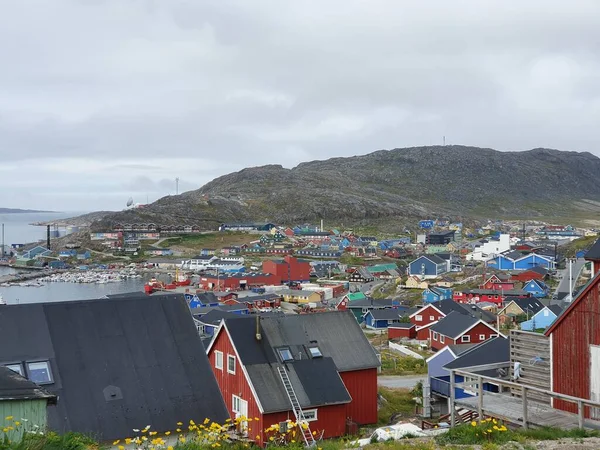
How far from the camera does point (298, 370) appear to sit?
16938 mm

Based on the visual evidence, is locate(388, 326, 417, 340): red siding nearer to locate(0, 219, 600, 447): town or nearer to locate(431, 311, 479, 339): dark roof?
locate(0, 219, 600, 447): town

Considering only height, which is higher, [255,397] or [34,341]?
[34,341]

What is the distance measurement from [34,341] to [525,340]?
9194 mm

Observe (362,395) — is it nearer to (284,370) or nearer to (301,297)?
(284,370)

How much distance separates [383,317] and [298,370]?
114 feet

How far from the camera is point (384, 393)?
22.3 metres

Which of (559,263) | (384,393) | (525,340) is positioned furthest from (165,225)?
(525,340)

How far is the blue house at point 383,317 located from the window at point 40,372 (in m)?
39.8

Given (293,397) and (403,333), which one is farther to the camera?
(403,333)

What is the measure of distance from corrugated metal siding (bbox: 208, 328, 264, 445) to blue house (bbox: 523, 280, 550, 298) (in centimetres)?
4613

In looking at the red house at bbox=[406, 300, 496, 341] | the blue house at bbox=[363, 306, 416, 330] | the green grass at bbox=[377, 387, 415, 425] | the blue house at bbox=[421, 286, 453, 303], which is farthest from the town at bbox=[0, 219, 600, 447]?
the blue house at bbox=[421, 286, 453, 303]

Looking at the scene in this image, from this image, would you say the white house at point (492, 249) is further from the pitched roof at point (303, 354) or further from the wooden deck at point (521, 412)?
the wooden deck at point (521, 412)

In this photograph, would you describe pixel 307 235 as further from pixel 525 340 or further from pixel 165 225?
pixel 525 340

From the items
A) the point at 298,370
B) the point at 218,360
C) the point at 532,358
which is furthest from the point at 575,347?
the point at 218,360
